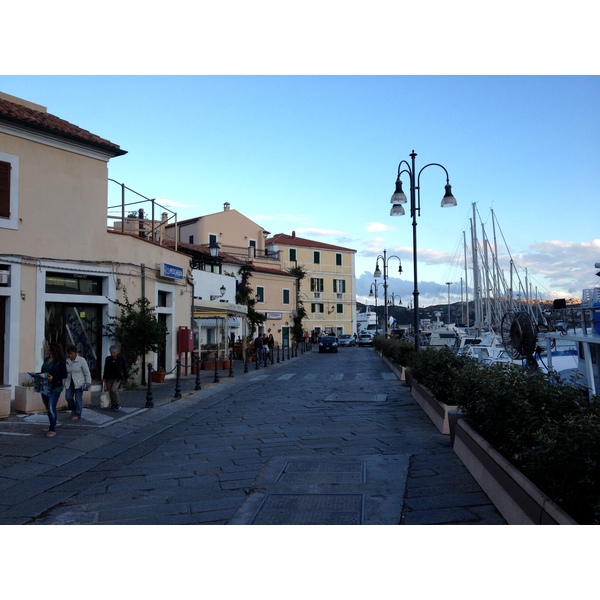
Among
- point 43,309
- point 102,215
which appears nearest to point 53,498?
point 43,309

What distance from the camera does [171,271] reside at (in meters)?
19.4

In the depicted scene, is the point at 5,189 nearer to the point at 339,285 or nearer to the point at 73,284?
the point at 73,284

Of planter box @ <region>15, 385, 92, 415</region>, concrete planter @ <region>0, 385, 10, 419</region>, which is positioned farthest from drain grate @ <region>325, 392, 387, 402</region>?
concrete planter @ <region>0, 385, 10, 419</region>

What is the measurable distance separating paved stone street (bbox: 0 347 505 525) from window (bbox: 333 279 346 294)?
5510 cm

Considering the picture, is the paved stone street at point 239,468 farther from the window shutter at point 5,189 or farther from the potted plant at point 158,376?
the potted plant at point 158,376

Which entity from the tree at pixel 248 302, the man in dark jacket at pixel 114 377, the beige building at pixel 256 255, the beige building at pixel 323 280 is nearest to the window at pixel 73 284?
→ the man in dark jacket at pixel 114 377

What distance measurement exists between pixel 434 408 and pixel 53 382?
6.60 m

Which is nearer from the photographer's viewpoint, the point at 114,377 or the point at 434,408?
the point at 434,408

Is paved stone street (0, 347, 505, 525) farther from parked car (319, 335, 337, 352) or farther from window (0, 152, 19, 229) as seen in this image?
parked car (319, 335, 337, 352)

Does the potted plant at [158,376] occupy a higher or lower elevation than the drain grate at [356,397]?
higher

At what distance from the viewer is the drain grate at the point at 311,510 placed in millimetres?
5445

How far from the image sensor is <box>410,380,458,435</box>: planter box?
9.70 m

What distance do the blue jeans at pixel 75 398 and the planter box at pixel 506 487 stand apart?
7333 mm

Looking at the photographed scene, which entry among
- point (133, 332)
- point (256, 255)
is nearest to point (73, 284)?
point (133, 332)
